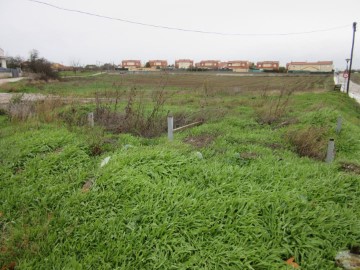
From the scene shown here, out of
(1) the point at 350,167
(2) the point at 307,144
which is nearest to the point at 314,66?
(2) the point at 307,144

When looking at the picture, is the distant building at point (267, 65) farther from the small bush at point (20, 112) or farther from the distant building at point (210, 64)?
the small bush at point (20, 112)

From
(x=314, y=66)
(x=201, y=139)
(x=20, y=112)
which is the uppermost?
(x=314, y=66)

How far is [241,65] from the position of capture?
95250 mm

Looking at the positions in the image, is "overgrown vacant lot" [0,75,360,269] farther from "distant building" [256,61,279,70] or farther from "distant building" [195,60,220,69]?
"distant building" [195,60,220,69]

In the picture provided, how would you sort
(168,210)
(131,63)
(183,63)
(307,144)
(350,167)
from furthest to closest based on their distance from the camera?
(183,63)
(131,63)
(307,144)
(350,167)
(168,210)

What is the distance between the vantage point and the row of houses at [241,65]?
8681cm

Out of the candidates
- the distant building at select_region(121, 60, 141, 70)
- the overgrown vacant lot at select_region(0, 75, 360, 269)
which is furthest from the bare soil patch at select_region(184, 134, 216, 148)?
the distant building at select_region(121, 60, 141, 70)

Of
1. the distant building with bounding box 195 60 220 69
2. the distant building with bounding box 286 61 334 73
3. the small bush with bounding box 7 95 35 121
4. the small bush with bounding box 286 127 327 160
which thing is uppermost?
the distant building with bounding box 195 60 220 69

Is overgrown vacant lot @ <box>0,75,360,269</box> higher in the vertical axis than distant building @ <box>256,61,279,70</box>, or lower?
lower

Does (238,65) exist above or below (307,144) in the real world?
above

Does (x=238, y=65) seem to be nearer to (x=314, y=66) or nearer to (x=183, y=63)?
(x=183, y=63)

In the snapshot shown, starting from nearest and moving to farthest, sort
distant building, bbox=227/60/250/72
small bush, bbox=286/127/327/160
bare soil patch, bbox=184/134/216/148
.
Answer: small bush, bbox=286/127/327/160, bare soil patch, bbox=184/134/216/148, distant building, bbox=227/60/250/72

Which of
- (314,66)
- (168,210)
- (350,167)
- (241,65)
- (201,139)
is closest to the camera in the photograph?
(168,210)

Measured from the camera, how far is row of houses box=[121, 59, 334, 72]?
86812 mm
